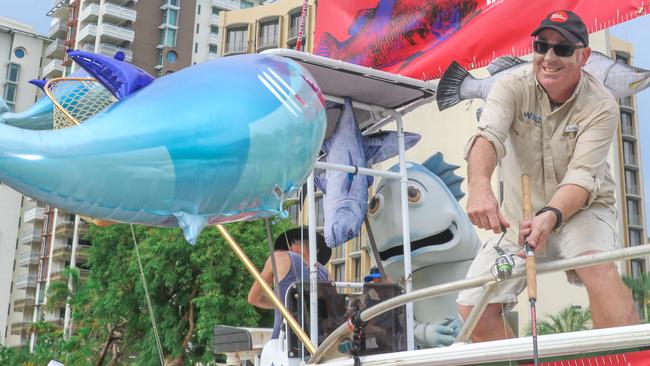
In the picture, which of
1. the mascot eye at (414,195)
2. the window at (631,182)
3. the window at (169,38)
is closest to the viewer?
the mascot eye at (414,195)

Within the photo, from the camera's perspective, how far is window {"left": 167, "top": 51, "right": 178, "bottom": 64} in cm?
4819

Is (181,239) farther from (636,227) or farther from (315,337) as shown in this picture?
(636,227)

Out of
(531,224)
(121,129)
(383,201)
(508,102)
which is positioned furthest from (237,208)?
(383,201)

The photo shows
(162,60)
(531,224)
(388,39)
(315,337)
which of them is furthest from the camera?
(162,60)

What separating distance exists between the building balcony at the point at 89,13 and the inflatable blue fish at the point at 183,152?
4990cm

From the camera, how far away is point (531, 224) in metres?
2.68

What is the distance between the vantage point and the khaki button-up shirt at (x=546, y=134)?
3029mm

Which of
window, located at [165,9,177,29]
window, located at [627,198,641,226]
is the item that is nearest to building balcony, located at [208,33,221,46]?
window, located at [165,9,177,29]

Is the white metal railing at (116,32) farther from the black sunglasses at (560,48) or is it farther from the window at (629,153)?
the black sunglasses at (560,48)

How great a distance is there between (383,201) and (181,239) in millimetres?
14502

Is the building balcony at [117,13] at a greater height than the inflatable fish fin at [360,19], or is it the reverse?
the building balcony at [117,13]

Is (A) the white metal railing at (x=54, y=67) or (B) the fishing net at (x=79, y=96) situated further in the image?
(A) the white metal railing at (x=54, y=67)

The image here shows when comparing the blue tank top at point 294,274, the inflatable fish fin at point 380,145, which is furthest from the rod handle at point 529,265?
the inflatable fish fin at point 380,145

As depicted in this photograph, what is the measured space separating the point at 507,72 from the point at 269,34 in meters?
42.1
